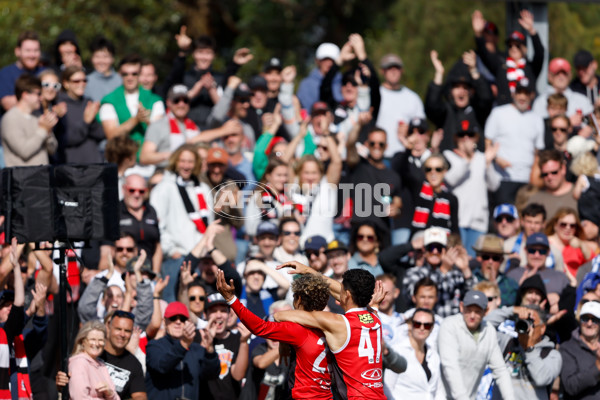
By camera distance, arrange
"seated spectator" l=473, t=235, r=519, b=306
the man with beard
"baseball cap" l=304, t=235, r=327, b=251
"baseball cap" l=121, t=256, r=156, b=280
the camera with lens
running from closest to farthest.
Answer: the camera with lens → "baseball cap" l=121, t=256, r=156, b=280 → "baseball cap" l=304, t=235, r=327, b=251 → "seated spectator" l=473, t=235, r=519, b=306 → the man with beard

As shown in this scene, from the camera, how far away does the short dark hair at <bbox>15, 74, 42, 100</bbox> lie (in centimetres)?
1368

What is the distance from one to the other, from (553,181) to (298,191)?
9.54 ft

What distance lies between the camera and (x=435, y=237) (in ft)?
42.8

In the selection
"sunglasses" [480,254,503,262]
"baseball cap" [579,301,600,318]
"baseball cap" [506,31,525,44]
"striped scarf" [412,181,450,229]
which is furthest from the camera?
"baseball cap" [506,31,525,44]

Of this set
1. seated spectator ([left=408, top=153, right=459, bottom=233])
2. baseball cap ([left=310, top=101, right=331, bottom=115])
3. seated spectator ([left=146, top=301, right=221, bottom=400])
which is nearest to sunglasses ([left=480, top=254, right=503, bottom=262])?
seated spectator ([left=408, top=153, right=459, bottom=233])

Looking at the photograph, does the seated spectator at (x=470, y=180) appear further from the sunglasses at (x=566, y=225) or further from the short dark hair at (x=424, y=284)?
the short dark hair at (x=424, y=284)

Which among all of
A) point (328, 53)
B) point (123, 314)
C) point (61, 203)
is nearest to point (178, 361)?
point (123, 314)

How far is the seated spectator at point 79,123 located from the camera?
47.1 feet

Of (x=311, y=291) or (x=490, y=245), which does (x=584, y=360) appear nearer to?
(x=490, y=245)

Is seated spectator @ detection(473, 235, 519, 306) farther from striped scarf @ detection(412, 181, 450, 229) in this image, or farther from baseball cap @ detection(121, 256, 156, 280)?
baseball cap @ detection(121, 256, 156, 280)

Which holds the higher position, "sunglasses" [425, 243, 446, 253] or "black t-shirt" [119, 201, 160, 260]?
"black t-shirt" [119, 201, 160, 260]

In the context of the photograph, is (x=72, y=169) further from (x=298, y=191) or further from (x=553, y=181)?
(x=553, y=181)

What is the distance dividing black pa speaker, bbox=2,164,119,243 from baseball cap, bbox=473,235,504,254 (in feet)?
13.1

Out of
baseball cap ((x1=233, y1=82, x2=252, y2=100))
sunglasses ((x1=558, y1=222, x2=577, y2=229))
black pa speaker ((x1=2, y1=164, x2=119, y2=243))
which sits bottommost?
sunglasses ((x1=558, y1=222, x2=577, y2=229))
